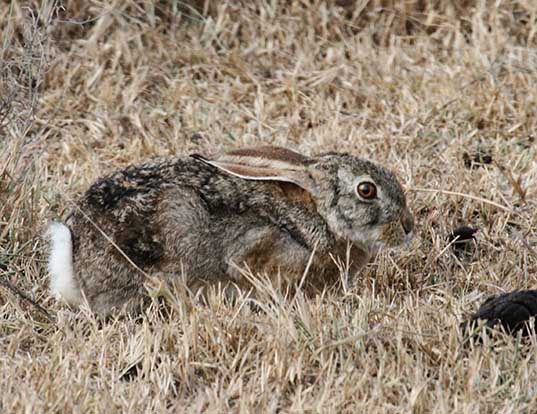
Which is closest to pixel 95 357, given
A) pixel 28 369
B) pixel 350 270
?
pixel 28 369

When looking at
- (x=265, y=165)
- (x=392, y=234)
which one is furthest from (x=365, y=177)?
(x=265, y=165)

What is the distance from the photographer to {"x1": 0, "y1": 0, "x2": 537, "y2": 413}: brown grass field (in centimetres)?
451

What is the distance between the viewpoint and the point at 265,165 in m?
5.43

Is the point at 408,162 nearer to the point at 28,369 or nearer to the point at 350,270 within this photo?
the point at 350,270

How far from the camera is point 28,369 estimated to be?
4598 mm

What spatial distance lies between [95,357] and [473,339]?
141cm

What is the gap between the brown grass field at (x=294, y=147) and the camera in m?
4.51

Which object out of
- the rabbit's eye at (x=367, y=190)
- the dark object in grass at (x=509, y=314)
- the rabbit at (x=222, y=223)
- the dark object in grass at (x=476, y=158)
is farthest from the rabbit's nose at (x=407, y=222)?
the dark object in grass at (x=476, y=158)

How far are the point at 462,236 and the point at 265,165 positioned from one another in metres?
1.13

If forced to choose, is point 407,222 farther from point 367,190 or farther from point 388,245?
point 367,190

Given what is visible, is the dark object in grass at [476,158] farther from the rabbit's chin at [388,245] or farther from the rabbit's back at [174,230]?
the rabbit's back at [174,230]

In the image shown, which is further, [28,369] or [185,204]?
[185,204]

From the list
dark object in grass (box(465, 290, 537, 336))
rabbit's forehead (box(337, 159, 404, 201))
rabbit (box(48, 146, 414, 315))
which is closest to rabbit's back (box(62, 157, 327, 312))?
rabbit (box(48, 146, 414, 315))

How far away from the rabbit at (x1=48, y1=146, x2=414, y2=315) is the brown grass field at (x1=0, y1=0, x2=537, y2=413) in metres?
0.15
